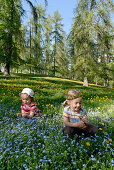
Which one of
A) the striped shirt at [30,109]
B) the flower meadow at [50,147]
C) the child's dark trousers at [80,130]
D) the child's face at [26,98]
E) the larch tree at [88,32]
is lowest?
the flower meadow at [50,147]

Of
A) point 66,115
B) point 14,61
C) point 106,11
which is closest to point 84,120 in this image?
point 66,115

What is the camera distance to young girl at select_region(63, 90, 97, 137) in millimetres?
2324

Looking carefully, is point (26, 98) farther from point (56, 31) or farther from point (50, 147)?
point (56, 31)

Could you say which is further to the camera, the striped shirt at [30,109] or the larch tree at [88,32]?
the larch tree at [88,32]

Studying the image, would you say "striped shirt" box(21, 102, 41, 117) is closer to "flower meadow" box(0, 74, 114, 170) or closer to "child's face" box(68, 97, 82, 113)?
"flower meadow" box(0, 74, 114, 170)

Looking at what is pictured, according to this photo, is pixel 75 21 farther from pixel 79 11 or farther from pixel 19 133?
pixel 19 133

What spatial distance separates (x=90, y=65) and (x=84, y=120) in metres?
15.0

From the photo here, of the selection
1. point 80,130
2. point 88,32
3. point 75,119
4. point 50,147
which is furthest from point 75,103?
point 88,32

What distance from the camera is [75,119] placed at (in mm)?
2430

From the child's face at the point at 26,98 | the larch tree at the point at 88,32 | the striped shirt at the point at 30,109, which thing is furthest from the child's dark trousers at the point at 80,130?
the larch tree at the point at 88,32

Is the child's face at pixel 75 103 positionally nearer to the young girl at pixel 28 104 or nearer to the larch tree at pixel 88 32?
the young girl at pixel 28 104

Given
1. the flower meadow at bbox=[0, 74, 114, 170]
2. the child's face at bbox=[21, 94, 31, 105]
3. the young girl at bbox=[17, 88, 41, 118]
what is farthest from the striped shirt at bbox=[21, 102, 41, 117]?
the flower meadow at bbox=[0, 74, 114, 170]

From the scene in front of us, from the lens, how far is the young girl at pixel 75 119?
7.63ft

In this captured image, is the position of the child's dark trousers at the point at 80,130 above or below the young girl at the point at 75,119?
below
